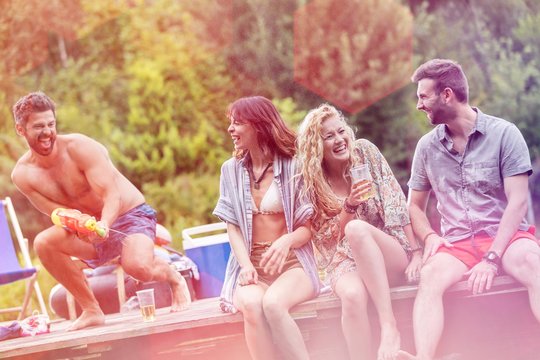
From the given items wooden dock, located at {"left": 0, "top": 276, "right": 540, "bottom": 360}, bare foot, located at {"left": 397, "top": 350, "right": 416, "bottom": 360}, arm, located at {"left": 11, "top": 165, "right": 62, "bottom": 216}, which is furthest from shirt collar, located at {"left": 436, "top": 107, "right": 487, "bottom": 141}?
arm, located at {"left": 11, "top": 165, "right": 62, "bottom": 216}

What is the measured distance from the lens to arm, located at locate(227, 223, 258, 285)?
176 inches

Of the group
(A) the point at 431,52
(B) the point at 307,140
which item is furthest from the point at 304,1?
(B) the point at 307,140

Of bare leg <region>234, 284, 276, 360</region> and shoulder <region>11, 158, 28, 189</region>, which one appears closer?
bare leg <region>234, 284, 276, 360</region>

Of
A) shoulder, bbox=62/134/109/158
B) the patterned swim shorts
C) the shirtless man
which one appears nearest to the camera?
the shirtless man

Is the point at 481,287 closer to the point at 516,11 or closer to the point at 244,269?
the point at 244,269

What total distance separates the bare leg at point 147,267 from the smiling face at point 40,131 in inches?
25.8

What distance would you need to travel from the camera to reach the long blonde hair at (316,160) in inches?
180

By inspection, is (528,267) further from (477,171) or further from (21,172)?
(21,172)

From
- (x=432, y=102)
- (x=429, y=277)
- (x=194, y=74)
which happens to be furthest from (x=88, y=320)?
(x=194, y=74)

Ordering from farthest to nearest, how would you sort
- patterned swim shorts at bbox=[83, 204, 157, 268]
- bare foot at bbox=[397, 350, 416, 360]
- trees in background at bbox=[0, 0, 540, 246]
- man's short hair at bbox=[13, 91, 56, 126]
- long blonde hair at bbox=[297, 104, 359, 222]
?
trees in background at bbox=[0, 0, 540, 246] < patterned swim shorts at bbox=[83, 204, 157, 268] < man's short hair at bbox=[13, 91, 56, 126] < long blonde hair at bbox=[297, 104, 359, 222] < bare foot at bbox=[397, 350, 416, 360]

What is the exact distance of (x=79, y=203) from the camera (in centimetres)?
541

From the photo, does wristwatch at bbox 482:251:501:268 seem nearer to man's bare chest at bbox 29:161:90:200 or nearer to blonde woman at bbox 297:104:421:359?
blonde woman at bbox 297:104:421:359

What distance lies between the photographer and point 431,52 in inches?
615

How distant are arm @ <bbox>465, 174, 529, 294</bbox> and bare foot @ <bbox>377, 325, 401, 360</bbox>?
1.30ft
